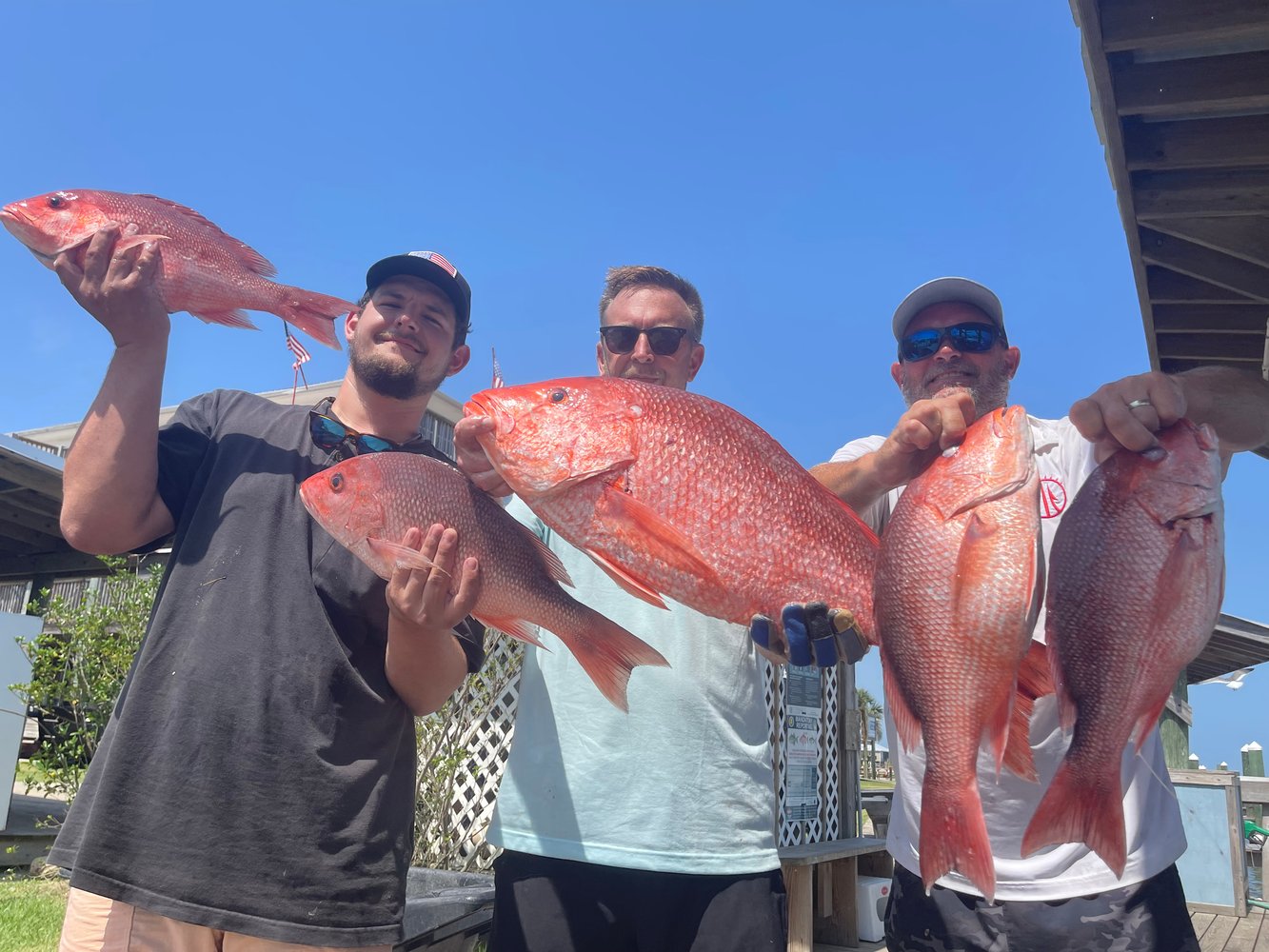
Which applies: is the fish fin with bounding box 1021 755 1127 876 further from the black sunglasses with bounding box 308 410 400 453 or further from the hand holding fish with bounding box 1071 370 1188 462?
the black sunglasses with bounding box 308 410 400 453

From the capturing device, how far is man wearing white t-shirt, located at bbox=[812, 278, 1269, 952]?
165 cm

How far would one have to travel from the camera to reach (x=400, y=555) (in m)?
1.87

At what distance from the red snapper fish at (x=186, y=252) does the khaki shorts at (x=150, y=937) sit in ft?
5.06

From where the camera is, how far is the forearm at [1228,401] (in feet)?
5.83

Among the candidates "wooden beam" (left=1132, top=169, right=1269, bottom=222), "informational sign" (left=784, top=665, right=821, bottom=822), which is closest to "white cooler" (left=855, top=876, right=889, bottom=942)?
"informational sign" (left=784, top=665, right=821, bottom=822)

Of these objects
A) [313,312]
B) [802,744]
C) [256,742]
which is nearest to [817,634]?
[256,742]

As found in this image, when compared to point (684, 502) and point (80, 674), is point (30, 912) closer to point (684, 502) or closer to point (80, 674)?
point (80, 674)

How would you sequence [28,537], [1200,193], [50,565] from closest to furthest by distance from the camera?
1. [1200,193]
2. [28,537]
3. [50,565]

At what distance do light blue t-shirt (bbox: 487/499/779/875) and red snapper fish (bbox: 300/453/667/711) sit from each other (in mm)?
740

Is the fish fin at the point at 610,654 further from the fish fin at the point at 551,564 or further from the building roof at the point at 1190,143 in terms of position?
the building roof at the point at 1190,143

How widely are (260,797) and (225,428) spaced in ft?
3.87

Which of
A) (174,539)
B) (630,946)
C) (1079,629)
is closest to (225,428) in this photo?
(174,539)

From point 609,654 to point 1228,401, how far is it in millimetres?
1417

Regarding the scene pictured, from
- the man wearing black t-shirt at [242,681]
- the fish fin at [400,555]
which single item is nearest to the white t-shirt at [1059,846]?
the fish fin at [400,555]
